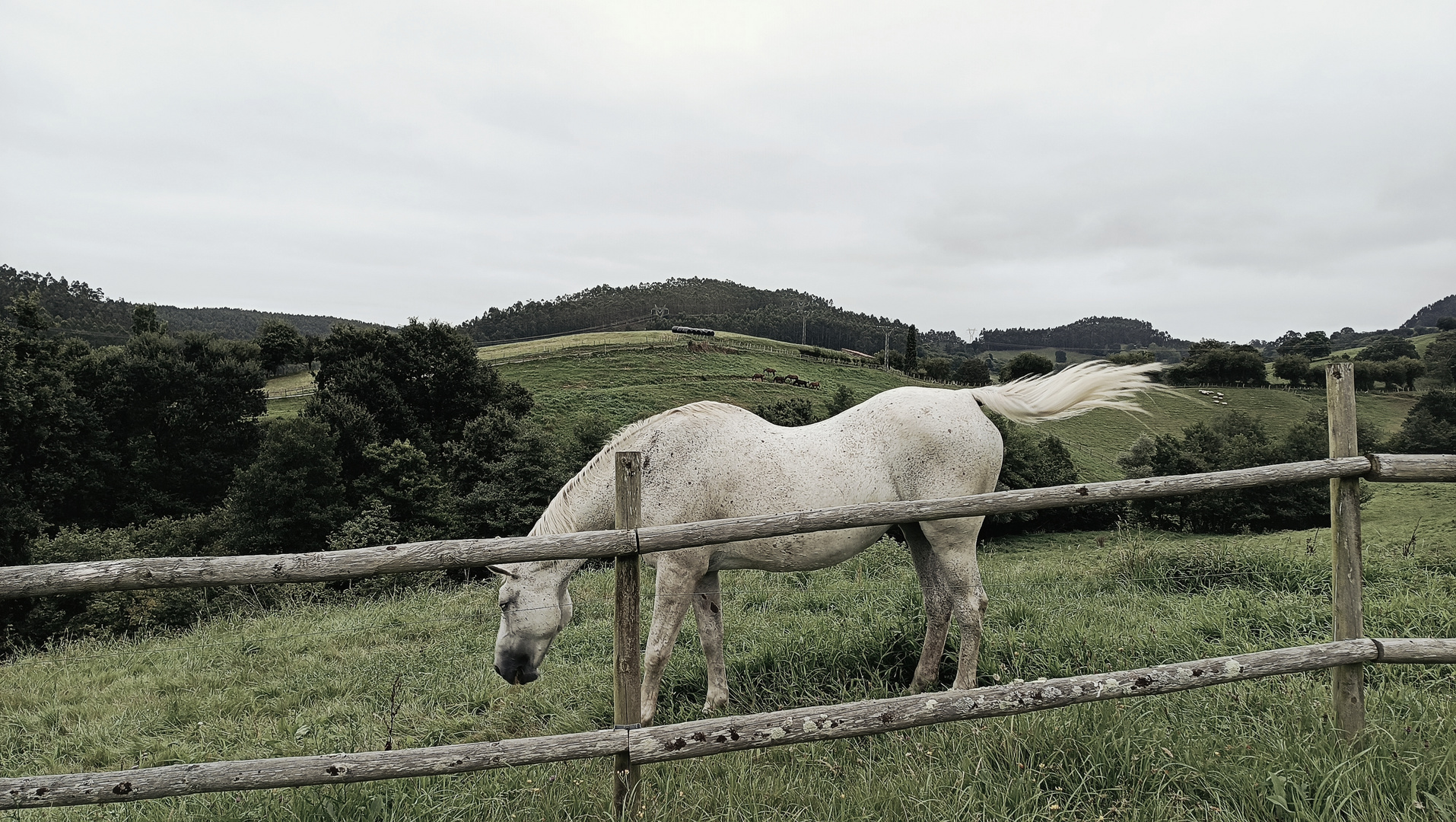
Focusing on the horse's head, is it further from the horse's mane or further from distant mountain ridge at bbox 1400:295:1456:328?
distant mountain ridge at bbox 1400:295:1456:328

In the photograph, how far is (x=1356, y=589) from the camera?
3.00 meters

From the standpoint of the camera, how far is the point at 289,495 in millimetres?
30156

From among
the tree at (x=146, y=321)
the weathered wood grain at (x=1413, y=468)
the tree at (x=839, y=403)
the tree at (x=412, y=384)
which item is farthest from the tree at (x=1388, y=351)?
the tree at (x=146, y=321)

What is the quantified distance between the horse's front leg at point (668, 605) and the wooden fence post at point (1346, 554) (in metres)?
3.10

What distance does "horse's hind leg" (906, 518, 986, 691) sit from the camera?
4004 mm

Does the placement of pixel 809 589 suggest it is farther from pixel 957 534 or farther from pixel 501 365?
pixel 501 365

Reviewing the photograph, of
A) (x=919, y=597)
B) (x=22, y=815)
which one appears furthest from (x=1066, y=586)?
(x=22, y=815)

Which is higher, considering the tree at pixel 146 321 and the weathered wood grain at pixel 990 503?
the tree at pixel 146 321

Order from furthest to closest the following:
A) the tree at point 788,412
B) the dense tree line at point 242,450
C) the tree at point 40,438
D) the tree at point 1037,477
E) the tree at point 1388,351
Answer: the tree at point 1388,351 < the tree at point 788,412 < the tree at point 1037,477 < the dense tree line at point 242,450 < the tree at point 40,438

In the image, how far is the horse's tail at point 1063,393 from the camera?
444cm

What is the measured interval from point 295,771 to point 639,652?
4.33 feet

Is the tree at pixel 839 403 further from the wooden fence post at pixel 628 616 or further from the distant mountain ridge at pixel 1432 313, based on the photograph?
the distant mountain ridge at pixel 1432 313

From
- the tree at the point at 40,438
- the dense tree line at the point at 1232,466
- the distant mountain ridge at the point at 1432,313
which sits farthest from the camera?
the distant mountain ridge at the point at 1432,313

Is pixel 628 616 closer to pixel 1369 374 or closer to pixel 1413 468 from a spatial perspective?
pixel 1413 468
